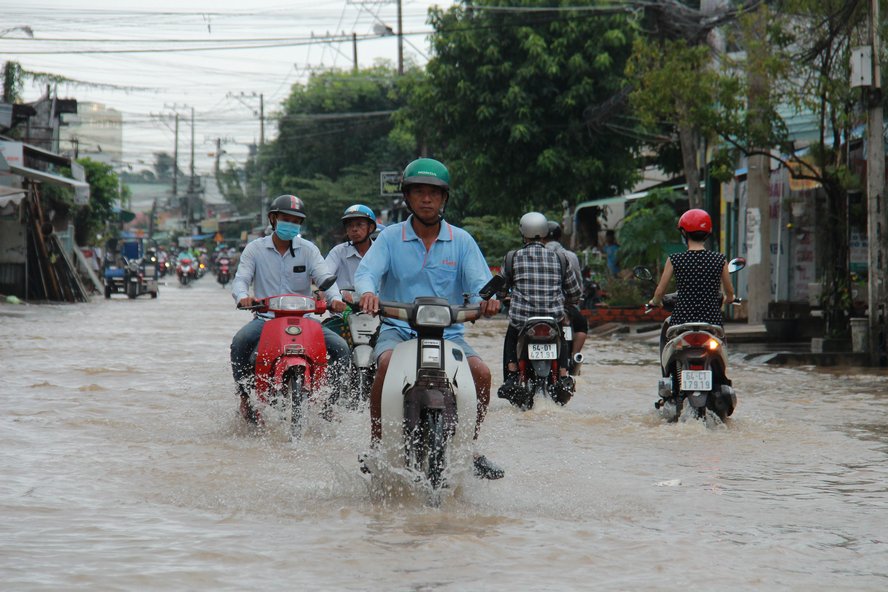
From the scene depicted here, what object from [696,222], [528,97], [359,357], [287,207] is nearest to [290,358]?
[359,357]

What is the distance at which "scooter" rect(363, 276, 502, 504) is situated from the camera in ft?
18.5

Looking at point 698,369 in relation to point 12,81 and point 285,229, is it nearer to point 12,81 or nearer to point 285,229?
point 285,229

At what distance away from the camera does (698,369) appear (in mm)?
8727

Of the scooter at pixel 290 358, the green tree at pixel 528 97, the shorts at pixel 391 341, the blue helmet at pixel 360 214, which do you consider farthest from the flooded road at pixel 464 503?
the green tree at pixel 528 97

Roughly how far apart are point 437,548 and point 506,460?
2556 millimetres

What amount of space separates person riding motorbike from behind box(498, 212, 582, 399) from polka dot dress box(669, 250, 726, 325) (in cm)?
129

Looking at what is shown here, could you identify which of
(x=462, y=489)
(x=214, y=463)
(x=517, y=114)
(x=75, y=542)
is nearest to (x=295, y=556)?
(x=75, y=542)

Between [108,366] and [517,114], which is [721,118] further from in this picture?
[517,114]

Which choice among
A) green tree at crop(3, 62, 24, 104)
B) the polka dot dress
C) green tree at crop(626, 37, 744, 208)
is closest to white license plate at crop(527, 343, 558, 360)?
the polka dot dress

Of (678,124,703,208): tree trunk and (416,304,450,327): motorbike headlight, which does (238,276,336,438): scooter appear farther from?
(678,124,703,208): tree trunk

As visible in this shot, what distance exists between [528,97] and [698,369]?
860 inches

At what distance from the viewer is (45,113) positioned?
45.1 m

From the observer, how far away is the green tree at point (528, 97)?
29.8 m

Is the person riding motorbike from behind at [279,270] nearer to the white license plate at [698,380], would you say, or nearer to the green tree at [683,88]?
the white license plate at [698,380]
